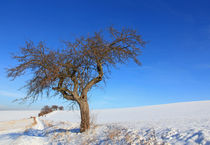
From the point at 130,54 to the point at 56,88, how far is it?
5.77 m

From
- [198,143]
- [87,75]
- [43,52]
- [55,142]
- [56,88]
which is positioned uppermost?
[43,52]

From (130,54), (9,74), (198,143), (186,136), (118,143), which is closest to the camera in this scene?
(198,143)

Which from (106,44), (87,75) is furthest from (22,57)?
(106,44)

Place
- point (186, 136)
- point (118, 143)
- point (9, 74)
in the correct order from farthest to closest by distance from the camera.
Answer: point (9, 74) → point (118, 143) → point (186, 136)

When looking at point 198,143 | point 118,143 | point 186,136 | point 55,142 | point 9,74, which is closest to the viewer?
point 198,143

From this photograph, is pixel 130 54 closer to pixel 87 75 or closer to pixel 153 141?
pixel 87 75

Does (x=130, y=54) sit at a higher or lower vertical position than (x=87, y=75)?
higher

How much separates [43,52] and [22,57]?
1432 millimetres

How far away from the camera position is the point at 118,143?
724 cm

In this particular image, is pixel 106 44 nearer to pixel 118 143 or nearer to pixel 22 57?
Result: pixel 22 57

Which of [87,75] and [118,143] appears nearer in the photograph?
[118,143]

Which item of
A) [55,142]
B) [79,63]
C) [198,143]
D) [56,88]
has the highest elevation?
[79,63]

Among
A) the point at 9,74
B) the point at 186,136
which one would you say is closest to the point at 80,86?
the point at 9,74

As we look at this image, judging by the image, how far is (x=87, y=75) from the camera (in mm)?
11453
